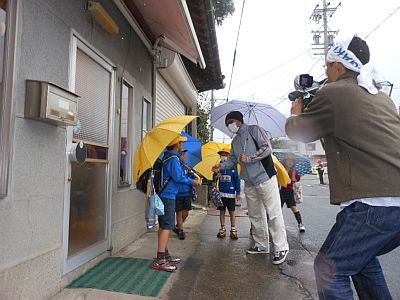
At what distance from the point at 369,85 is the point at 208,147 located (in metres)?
4.90

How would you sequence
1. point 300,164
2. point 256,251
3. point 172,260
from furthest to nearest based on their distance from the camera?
point 300,164
point 256,251
point 172,260

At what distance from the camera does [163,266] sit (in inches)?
157

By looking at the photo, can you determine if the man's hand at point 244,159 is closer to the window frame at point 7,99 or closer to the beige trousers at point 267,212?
the beige trousers at point 267,212

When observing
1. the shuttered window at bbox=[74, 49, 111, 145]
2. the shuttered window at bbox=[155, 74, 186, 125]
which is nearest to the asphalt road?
the shuttered window at bbox=[74, 49, 111, 145]

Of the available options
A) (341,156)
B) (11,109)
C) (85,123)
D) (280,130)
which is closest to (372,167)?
(341,156)

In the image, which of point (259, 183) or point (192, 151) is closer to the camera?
point (259, 183)

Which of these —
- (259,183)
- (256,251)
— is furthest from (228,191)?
(259,183)

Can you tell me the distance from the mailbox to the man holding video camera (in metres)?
1.91

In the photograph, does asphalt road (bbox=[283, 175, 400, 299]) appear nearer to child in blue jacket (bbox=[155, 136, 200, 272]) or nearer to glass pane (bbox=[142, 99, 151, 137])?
child in blue jacket (bbox=[155, 136, 200, 272])

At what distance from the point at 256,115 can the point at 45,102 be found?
12.5 ft

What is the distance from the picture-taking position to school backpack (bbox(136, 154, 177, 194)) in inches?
157

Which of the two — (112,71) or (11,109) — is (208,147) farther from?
(11,109)

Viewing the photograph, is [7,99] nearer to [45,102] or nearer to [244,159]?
[45,102]

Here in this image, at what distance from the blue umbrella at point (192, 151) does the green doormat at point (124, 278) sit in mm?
1924
